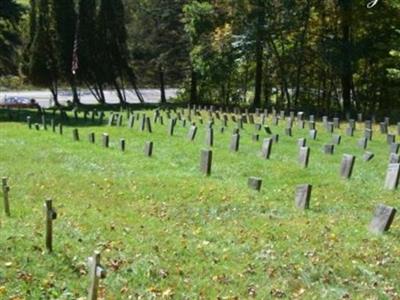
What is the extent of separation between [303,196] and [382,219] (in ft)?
6.34

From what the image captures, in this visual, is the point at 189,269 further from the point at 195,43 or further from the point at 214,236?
the point at 195,43

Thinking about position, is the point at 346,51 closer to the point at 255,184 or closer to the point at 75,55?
the point at 75,55

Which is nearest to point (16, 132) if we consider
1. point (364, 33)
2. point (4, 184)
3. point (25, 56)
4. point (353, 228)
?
point (4, 184)

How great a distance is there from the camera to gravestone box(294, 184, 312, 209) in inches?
443

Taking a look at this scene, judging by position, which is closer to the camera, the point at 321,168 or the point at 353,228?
the point at 353,228

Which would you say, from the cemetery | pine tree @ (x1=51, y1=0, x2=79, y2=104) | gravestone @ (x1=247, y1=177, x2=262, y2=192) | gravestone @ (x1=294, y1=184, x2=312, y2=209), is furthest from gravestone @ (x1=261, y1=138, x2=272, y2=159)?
pine tree @ (x1=51, y1=0, x2=79, y2=104)

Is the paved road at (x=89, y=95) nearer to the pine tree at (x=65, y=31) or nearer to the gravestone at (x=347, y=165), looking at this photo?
the pine tree at (x=65, y=31)

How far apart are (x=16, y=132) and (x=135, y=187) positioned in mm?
13602

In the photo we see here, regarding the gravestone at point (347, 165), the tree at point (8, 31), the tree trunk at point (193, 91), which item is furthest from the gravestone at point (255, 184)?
the tree trunk at point (193, 91)

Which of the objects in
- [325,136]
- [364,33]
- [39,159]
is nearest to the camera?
[39,159]

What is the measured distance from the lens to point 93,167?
1591cm

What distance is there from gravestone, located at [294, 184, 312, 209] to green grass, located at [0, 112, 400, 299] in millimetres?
271

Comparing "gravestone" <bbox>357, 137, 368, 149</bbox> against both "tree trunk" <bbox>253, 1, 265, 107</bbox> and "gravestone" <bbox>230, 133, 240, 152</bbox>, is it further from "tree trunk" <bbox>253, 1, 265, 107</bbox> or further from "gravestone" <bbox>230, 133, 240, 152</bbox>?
"tree trunk" <bbox>253, 1, 265, 107</bbox>

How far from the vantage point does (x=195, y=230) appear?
9789 mm
